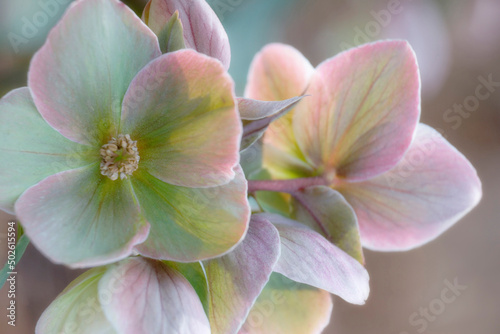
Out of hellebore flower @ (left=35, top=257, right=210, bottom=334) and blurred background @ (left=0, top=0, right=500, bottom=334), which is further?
blurred background @ (left=0, top=0, right=500, bottom=334)

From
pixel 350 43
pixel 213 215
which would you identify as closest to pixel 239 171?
pixel 213 215

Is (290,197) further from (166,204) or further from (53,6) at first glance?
(53,6)

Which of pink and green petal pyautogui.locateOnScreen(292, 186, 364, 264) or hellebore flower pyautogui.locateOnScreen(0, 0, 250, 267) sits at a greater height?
hellebore flower pyautogui.locateOnScreen(0, 0, 250, 267)
